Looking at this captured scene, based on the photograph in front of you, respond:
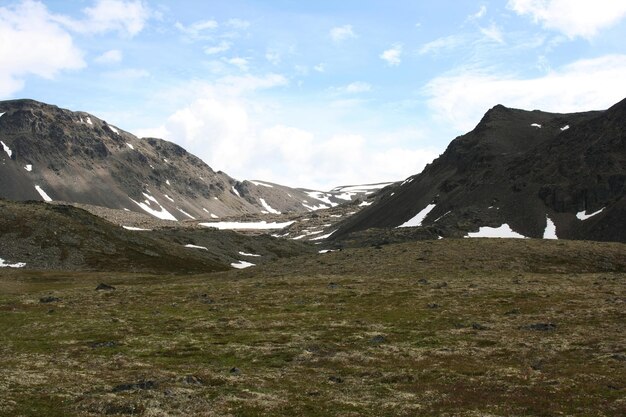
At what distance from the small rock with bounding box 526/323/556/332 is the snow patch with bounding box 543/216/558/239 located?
5671 inches

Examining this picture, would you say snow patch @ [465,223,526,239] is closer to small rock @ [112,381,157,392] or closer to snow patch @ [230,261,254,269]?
snow patch @ [230,261,254,269]

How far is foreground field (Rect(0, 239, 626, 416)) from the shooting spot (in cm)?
2591

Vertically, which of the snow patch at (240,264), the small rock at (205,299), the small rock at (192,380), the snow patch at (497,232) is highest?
the snow patch at (497,232)

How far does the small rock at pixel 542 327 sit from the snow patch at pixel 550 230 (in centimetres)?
14405

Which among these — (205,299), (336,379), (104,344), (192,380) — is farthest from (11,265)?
(336,379)

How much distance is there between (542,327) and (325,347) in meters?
18.0

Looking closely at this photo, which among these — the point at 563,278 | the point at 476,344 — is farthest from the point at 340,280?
the point at 476,344

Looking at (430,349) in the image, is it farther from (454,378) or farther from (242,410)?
(242,410)

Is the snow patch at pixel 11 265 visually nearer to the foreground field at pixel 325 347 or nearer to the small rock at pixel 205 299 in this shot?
the foreground field at pixel 325 347

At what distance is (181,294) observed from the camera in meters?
68.2

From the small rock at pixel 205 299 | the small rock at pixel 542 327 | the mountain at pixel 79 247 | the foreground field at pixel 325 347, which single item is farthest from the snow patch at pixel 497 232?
the small rock at pixel 542 327

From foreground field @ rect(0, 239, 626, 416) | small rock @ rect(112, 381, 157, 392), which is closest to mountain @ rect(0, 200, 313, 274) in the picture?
foreground field @ rect(0, 239, 626, 416)

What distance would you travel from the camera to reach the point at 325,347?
132 feet

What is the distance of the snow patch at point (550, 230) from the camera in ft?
581
